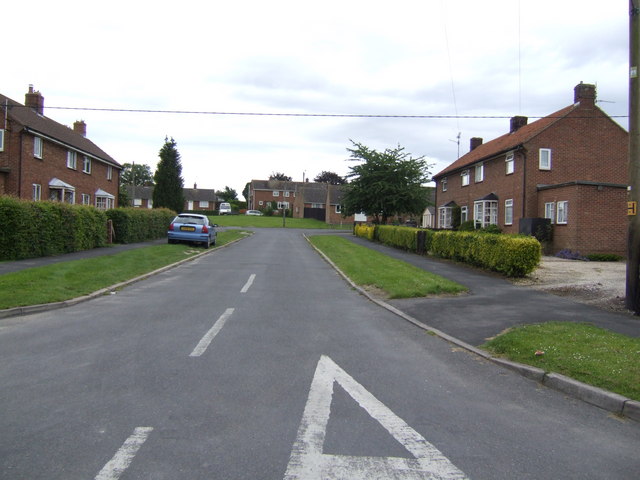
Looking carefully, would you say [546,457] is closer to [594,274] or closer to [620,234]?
[594,274]

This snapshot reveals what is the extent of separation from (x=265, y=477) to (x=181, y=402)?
64.2 inches

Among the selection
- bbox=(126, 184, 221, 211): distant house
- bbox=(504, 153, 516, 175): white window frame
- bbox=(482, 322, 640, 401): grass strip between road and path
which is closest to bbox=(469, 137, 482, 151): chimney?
bbox=(504, 153, 516, 175): white window frame

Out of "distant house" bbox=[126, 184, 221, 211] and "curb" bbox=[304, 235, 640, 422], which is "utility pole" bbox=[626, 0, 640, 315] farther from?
"distant house" bbox=[126, 184, 221, 211]

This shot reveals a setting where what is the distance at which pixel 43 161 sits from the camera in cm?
2825

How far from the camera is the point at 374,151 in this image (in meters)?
40.7

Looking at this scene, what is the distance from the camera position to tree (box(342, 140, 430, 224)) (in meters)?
39.8

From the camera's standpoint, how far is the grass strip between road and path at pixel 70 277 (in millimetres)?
9766

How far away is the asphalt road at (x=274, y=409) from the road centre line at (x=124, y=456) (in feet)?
0.04

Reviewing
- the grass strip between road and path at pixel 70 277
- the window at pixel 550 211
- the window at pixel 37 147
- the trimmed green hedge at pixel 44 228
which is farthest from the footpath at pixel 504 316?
the window at pixel 37 147

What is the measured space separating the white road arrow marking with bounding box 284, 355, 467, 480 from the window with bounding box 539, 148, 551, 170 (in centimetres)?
2727

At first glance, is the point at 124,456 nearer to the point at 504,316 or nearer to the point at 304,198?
the point at 504,316

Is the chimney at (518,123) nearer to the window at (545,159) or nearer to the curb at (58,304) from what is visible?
the window at (545,159)

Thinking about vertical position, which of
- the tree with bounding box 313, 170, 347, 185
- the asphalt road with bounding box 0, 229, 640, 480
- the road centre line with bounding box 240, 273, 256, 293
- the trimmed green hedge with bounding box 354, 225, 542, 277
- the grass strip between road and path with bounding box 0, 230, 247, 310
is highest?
the tree with bounding box 313, 170, 347, 185

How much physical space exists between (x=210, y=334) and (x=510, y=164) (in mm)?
26830
